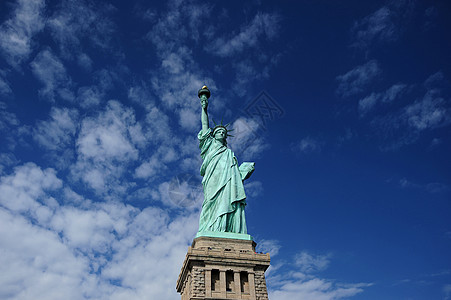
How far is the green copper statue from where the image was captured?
29.3 metres

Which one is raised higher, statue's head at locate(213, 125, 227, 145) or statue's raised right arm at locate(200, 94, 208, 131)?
statue's raised right arm at locate(200, 94, 208, 131)

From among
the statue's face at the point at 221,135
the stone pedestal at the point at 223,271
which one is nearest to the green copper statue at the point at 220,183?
the statue's face at the point at 221,135

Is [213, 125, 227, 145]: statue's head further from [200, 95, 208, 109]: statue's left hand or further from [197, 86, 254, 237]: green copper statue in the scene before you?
[200, 95, 208, 109]: statue's left hand

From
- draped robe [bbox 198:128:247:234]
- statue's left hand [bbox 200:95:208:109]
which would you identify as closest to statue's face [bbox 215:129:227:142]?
draped robe [bbox 198:128:247:234]

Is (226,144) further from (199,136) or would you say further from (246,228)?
(246,228)

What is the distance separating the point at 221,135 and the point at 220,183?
17.1 ft

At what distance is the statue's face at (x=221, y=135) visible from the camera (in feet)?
112

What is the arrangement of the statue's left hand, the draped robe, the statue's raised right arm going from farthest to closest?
the statue's left hand < the statue's raised right arm < the draped robe

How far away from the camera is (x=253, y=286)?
25781mm

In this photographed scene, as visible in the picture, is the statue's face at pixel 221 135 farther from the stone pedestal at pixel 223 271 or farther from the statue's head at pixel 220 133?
the stone pedestal at pixel 223 271

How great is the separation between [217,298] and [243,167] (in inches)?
475

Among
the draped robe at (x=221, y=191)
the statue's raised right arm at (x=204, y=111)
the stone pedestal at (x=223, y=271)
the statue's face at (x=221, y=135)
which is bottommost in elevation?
the stone pedestal at (x=223, y=271)

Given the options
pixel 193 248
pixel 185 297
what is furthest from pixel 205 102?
pixel 185 297

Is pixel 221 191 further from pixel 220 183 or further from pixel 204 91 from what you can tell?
pixel 204 91
